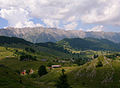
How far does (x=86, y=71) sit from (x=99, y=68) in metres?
11.6

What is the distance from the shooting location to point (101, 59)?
121 meters

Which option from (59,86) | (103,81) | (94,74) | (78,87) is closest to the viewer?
(59,86)

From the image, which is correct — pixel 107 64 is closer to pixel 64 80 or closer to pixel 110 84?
pixel 110 84

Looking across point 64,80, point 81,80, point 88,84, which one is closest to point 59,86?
point 64,80

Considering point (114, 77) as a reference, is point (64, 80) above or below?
above

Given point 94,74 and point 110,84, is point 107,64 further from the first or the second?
point 110,84

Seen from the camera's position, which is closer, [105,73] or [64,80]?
[64,80]

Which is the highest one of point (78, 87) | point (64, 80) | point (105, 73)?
point (64, 80)

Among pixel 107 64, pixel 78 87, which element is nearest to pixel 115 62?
pixel 107 64

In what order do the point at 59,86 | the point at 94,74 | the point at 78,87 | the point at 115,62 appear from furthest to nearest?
1. the point at 115,62
2. the point at 94,74
3. the point at 78,87
4. the point at 59,86

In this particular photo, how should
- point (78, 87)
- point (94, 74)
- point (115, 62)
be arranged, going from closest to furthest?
1. point (78, 87)
2. point (94, 74)
3. point (115, 62)

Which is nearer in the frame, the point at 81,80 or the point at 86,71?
the point at 81,80

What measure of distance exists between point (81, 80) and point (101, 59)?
28839 millimetres

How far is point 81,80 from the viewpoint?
4296 inches
